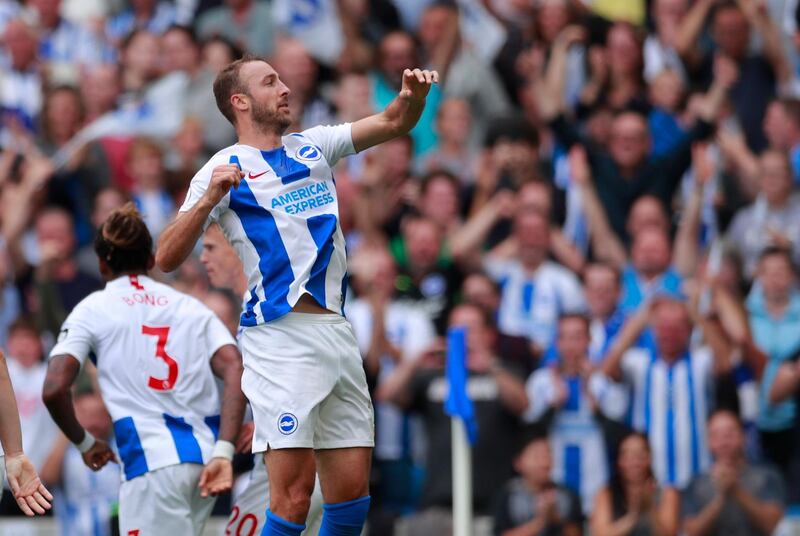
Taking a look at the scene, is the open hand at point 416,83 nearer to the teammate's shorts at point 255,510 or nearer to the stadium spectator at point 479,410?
the teammate's shorts at point 255,510

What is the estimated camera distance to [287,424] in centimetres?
785

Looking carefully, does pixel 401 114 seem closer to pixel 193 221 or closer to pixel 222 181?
pixel 222 181

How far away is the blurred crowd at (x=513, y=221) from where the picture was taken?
1247 centimetres

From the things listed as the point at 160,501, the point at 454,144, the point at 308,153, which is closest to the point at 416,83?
the point at 308,153

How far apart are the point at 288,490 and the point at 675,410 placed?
5.49m

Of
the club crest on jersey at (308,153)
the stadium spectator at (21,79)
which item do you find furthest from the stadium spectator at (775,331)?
the stadium spectator at (21,79)

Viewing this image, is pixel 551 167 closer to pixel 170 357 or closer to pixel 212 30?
pixel 212 30

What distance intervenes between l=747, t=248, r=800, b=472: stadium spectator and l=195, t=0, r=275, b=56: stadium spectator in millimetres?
5824

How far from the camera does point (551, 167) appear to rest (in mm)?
14781

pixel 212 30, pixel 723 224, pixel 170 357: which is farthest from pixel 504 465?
pixel 212 30

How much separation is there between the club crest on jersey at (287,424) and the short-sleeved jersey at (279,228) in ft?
1.69

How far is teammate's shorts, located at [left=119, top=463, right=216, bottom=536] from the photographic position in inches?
344

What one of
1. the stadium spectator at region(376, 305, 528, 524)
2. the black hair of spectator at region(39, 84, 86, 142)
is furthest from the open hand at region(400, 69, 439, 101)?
the black hair of spectator at region(39, 84, 86, 142)

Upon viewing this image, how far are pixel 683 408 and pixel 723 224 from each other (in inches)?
84.6
